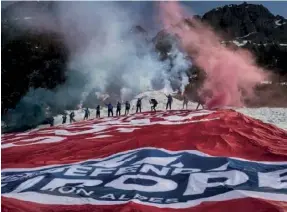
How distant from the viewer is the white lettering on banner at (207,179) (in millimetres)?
7059

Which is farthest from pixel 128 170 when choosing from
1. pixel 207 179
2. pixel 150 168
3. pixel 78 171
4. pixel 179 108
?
pixel 179 108

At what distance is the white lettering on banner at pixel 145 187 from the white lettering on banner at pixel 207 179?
0.91 ft

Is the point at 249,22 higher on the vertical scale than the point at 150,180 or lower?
higher

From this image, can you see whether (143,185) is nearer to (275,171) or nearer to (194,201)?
(194,201)

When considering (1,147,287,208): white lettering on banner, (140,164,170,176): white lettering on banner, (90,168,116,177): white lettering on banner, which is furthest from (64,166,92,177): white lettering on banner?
(140,164,170,176): white lettering on banner

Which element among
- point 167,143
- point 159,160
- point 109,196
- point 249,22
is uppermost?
point 249,22

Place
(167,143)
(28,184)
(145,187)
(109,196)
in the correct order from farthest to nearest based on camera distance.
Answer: (167,143) → (28,184) → (145,187) → (109,196)

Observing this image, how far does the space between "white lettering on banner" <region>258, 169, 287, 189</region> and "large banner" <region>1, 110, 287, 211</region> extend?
2 cm

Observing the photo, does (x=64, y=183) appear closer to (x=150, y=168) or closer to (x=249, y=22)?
(x=150, y=168)

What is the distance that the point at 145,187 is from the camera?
7117 mm

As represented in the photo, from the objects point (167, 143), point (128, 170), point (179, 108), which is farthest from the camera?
point (179, 108)

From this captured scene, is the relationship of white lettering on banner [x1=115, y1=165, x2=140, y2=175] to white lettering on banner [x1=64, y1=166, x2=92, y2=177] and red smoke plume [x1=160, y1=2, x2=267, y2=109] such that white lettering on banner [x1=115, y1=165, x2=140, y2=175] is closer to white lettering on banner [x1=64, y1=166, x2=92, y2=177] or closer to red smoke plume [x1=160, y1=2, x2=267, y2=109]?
white lettering on banner [x1=64, y1=166, x2=92, y2=177]

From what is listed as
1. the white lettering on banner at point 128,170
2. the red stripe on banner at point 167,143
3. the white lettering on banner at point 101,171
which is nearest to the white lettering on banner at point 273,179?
the red stripe on banner at point 167,143

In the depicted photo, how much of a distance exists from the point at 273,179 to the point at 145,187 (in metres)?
2.04
